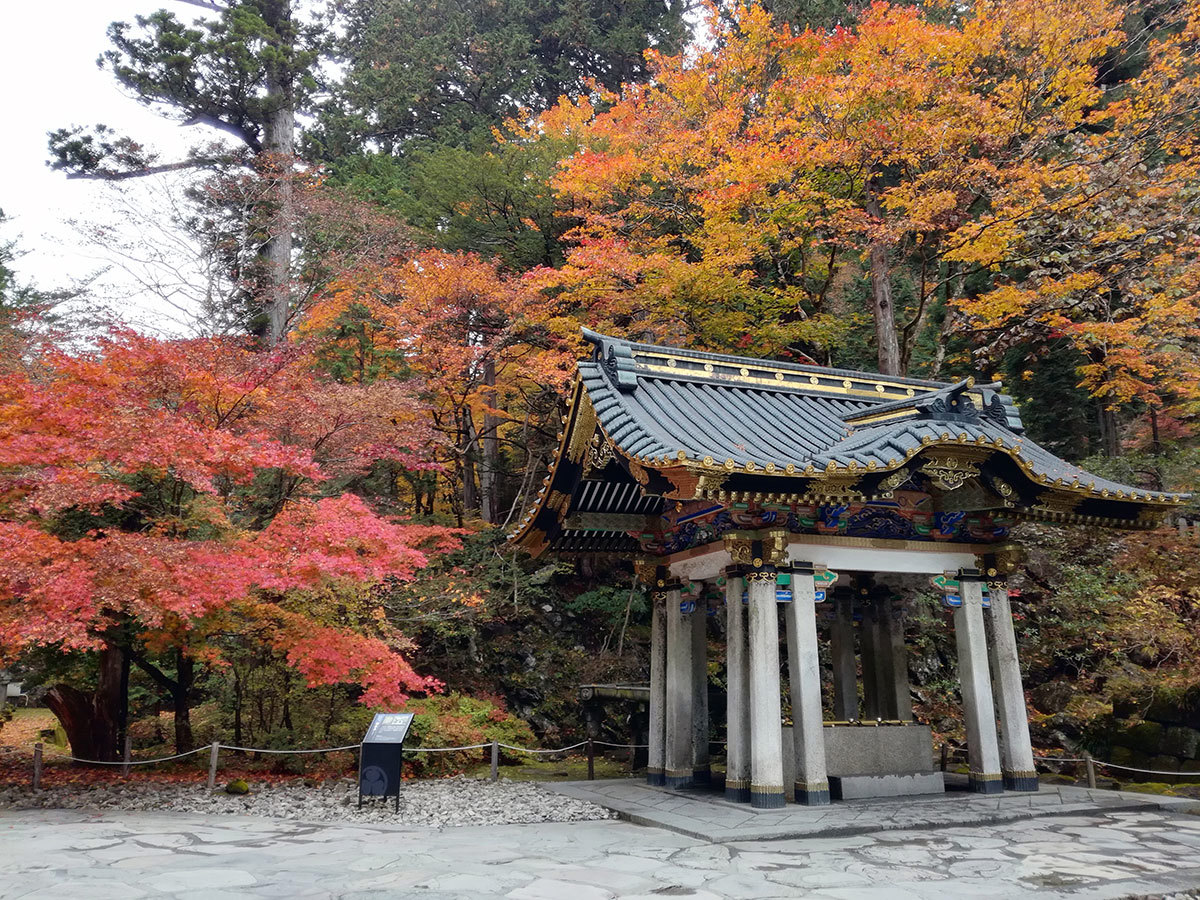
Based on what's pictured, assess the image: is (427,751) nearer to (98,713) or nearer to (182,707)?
(182,707)

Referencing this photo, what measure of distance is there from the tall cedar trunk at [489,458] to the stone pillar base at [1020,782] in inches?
487

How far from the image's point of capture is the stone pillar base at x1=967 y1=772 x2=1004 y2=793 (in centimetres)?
988

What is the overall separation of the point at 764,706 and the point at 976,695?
2997mm

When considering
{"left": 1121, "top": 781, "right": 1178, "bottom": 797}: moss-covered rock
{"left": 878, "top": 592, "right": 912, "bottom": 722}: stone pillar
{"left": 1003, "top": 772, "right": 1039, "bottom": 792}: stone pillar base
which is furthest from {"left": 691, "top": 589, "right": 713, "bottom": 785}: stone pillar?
{"left": 1121, "top": 781, "right": 1178, "bottom": 797}: moss-covered rock

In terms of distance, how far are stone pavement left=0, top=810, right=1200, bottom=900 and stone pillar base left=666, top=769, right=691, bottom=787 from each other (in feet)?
7.13

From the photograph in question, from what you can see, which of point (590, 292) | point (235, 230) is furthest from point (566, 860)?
point (235, 230)

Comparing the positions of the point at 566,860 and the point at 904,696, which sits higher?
the point at 904,696

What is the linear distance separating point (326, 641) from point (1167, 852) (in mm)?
9188

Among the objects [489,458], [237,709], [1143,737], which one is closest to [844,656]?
[1143,737]

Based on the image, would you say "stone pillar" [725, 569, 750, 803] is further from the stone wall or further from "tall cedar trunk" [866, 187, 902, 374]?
"tall cedar trunk" [866, 187, 902, 374]

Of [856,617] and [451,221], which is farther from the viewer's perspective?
[451,221]

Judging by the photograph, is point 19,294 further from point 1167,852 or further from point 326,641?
point 1167,852

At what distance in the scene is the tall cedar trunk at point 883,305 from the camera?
16453mm

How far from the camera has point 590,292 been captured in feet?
60.1
